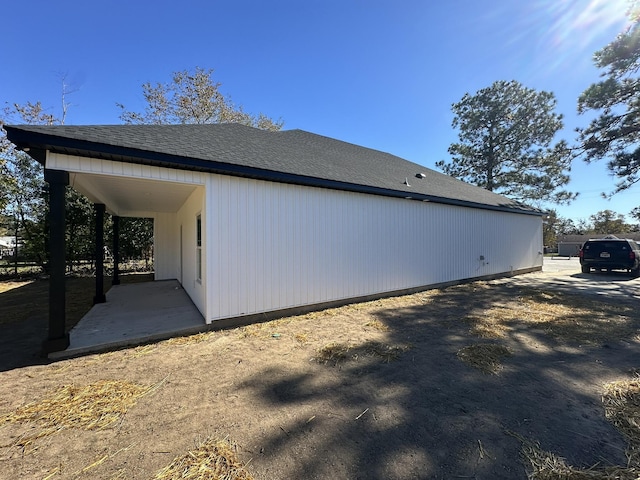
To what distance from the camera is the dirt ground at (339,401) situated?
6.02ft

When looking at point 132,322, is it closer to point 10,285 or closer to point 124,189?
point 124,189

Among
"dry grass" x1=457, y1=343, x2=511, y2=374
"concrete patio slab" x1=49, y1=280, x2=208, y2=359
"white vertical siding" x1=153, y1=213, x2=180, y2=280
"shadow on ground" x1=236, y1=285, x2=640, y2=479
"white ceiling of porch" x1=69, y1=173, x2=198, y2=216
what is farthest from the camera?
"white vertical siding" x1=153, y1=213, x2=180, y2=280

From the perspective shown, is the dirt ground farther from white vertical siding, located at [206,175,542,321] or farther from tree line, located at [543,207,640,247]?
tree line, located at [543,207,640,247]

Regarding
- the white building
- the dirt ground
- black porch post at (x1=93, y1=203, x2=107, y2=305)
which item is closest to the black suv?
the white building

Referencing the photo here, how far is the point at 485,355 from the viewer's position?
11.9ft

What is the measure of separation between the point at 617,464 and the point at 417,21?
9726mm

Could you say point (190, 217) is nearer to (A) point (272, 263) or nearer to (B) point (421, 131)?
(A) point (272, 263)

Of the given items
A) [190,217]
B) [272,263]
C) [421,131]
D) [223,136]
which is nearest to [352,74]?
[421,131]

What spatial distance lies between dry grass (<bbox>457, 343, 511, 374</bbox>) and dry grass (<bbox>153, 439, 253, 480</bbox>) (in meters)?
2.84

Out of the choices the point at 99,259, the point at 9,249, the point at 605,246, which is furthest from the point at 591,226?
the point at 9,249

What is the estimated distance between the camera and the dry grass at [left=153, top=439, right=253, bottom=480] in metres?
1.68

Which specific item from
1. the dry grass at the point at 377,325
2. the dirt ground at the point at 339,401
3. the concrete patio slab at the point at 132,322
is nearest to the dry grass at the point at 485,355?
the dirt ground at the point at 339,401

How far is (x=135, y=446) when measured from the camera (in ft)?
6.42

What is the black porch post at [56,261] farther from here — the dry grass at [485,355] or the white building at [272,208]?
the dry grass at [485,355]
